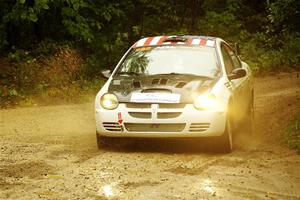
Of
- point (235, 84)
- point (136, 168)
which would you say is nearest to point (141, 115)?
point (136, 168)

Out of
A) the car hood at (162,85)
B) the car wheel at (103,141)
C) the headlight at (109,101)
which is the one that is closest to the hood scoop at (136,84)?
the car hood at (162,85)

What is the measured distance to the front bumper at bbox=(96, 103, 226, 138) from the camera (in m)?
8.78

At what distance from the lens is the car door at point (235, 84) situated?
32.4 ft

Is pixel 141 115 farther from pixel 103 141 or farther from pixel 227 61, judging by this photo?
pixel 227 61

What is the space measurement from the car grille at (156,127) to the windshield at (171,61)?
117 cm

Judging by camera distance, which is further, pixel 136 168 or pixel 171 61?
pixel 171 61

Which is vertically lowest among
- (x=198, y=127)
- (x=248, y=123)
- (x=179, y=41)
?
(x=248, y=123)

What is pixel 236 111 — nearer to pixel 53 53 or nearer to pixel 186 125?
pixel 186 125

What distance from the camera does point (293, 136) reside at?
34.2 ft

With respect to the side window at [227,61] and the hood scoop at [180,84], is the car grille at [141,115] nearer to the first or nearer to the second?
the hood scoop at [180,84]

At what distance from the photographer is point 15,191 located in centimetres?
669

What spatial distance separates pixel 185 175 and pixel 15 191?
77.3 inches

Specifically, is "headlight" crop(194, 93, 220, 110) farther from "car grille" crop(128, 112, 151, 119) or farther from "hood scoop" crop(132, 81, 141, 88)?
"hood scoop" crop(132, 81, 141, 88)

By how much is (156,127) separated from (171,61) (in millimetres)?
1562
